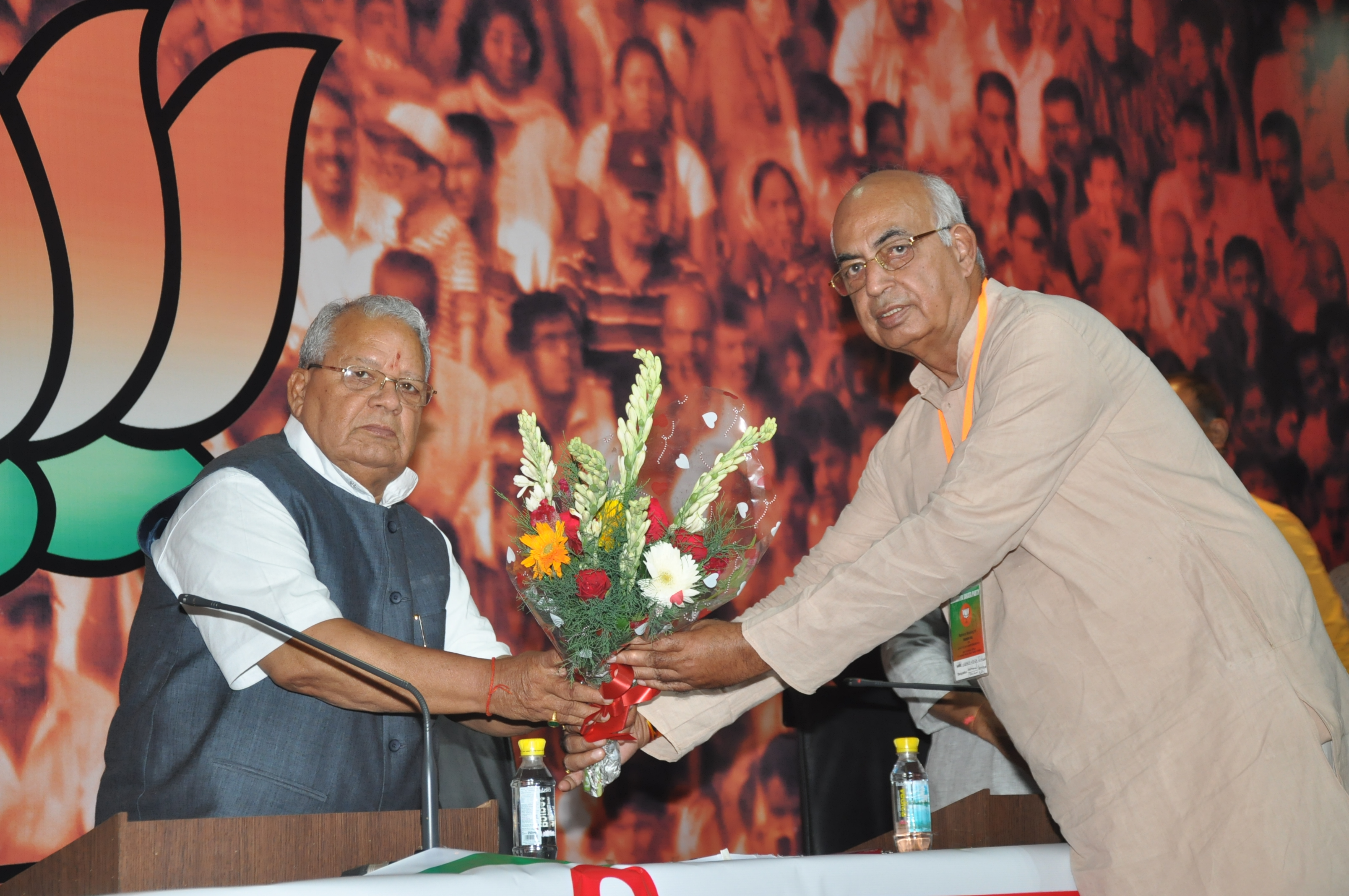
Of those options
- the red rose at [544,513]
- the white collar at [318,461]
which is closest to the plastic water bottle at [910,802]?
the red rose at [544,513]

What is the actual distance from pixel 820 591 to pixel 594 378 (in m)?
1.96

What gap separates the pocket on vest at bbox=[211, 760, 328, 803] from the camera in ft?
7.42

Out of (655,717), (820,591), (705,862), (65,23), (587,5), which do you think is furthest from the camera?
(587,5)

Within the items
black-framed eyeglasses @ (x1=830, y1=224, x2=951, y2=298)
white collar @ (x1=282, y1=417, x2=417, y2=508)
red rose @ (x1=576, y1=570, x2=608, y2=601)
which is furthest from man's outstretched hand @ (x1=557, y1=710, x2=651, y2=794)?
black-framed eyeglasses @ (x1=830, y1=224, x2=951, y2=298)

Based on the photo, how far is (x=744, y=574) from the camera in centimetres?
223

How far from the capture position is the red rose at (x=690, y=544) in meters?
2.07

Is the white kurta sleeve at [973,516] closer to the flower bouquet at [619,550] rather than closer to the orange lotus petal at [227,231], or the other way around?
the flower bouquet at [619,550]

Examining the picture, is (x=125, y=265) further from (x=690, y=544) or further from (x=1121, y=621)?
(x=1121, y=621)

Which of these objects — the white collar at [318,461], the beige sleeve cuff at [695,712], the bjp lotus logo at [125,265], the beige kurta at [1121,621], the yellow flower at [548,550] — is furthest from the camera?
the bjp lotus logo at [125,265]

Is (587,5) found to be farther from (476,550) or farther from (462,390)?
(476,550)

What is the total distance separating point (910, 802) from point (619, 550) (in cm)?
85

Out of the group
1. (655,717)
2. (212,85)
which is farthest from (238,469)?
(212,85)

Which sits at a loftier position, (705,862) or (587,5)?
(587,5)

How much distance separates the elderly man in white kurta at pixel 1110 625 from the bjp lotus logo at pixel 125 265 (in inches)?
63.7
